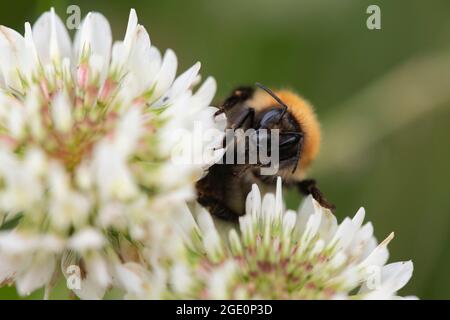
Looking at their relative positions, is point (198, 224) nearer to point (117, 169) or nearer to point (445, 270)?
point (117, 169)

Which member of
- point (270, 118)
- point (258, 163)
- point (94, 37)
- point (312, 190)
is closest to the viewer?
point (94, 37)

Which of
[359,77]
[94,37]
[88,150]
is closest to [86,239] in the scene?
[88,150]

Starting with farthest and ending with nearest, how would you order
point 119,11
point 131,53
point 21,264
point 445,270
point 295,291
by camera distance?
1. point 119,11
2. point 445,270
3. point 131,53
4. point 295,291
5. point 21,264

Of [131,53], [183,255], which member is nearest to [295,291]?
[183,255]

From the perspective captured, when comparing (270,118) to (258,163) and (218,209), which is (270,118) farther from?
(218,209)

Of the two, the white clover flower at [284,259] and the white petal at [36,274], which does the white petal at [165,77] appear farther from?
the white petal at [36,274]

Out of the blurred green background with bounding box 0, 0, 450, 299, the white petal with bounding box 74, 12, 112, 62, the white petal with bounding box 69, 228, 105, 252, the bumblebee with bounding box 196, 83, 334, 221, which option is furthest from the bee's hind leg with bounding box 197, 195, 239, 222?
the blurred green background with bounding box 0, 0, 450, 299
